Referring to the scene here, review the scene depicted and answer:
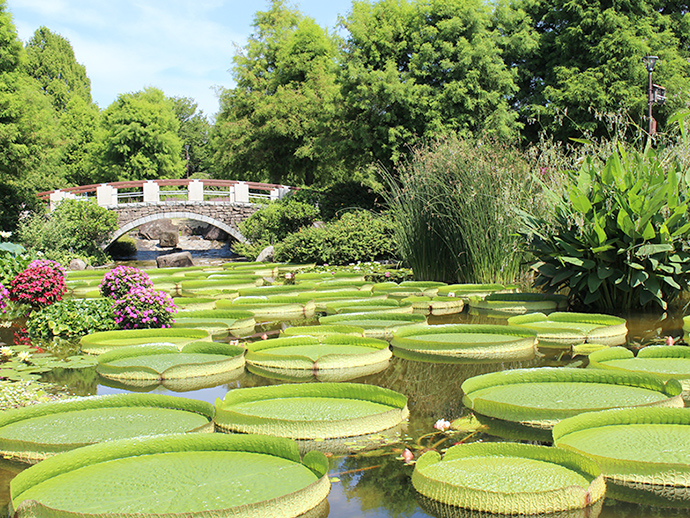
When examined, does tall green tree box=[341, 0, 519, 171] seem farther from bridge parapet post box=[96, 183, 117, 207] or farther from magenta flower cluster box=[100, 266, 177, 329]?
magenta flower cluster box=[100, 266, 177, 329]

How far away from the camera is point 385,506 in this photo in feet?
6.70

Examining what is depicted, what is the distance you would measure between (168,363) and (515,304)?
3.27 metres

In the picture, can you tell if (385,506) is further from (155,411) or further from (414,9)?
(414,9)

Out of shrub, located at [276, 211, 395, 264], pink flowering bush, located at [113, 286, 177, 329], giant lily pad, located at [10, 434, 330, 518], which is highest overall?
shrub, located at [276, 211, 395, 264]

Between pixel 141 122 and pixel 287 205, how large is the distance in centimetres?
2188

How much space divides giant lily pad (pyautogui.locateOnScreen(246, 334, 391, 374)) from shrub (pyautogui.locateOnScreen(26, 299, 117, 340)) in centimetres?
183

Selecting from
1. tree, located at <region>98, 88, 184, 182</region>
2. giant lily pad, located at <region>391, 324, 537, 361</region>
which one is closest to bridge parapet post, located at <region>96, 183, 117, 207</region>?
tree, located at <region>98, 88, 184, 182</region>

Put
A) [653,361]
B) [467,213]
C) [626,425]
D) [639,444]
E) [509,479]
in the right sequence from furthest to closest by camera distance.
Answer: [467,213] < [653,361] < [626,425] < [639,444] < [509,479]

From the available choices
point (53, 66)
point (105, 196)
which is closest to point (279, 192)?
point (105, 196)

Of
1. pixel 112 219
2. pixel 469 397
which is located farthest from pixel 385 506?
pixel 112 219

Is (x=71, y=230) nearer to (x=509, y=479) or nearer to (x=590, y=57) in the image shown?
(x=590, y=57)

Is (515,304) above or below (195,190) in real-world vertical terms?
below

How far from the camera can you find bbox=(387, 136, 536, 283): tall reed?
286 inches

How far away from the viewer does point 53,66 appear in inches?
1591
